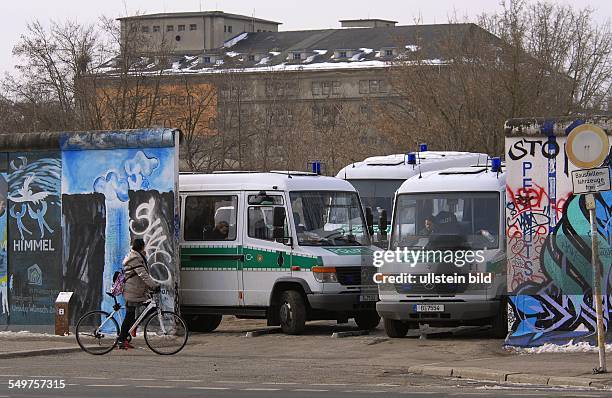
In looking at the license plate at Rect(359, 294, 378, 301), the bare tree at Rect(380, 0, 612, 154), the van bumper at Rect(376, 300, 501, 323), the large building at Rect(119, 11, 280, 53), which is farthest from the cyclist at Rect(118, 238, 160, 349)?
the large building at Rect(119, 11, 280, 53)

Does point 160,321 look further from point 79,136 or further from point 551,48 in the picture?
point 551,48

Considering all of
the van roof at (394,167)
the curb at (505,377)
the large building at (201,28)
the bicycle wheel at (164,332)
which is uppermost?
the large building at (201,28)

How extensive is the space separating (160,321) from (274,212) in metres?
3.65

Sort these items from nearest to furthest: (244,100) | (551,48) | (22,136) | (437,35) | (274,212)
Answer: (274,212) → (22,136) → (551,48) → (437,35) → (244,100)


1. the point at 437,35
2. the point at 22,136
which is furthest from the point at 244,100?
the point at 22,136

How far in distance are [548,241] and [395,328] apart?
369cm

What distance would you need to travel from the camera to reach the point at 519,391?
53.4ft

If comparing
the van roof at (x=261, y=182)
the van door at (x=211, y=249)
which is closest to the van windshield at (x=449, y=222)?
the van roof at (x=261, y=182)

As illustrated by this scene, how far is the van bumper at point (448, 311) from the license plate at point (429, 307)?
5cm

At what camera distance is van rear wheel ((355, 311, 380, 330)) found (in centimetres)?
2569

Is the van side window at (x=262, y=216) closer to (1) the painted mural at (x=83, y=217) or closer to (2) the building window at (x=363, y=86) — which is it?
(1) the painted mural at (x=83, y=217)

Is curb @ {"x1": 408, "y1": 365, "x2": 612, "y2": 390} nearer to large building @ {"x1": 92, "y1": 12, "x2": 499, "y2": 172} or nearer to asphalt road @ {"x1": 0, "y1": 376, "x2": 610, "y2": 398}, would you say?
asphalt road @ {"x1": 0, "y1": 376, "x2": 610, "y2": 398}

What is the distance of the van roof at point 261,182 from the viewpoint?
2514 centimetres

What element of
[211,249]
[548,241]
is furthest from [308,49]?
[548,241]
